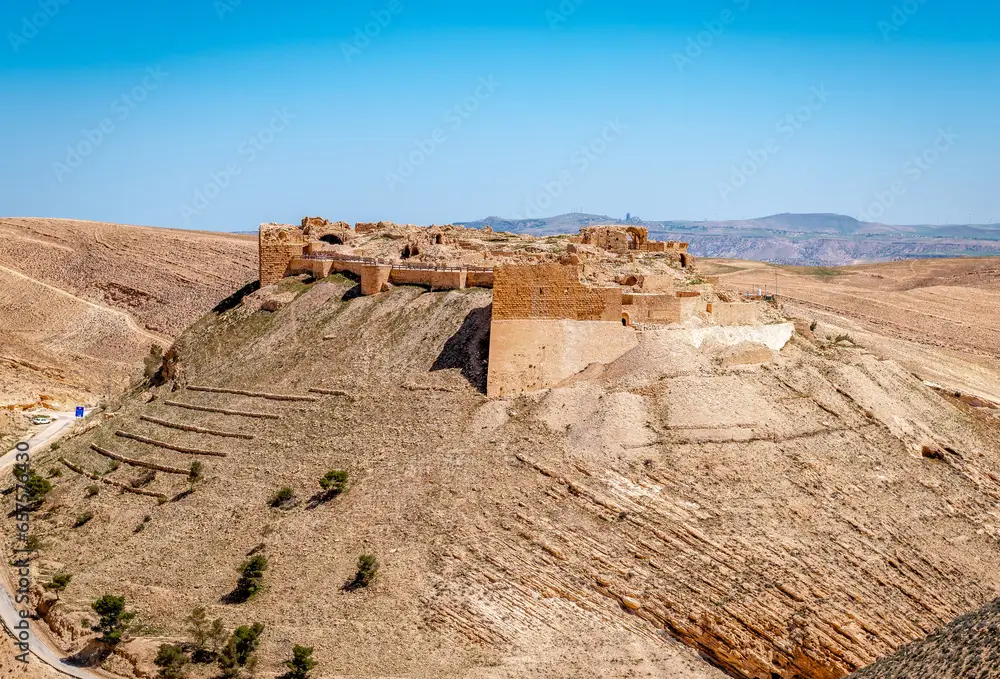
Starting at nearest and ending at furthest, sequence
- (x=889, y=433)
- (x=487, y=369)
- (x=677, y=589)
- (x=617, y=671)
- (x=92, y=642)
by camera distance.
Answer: (x=617, y=671), (x=677, y=589), (x=92, y=642), (x=889, y=433), (x=487, y=369)

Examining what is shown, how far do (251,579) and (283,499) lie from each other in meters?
3.78

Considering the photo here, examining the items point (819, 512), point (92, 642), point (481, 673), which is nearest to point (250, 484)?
point (92, 642)

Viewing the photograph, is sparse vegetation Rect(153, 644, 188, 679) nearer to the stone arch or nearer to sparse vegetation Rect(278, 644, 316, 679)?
sparse vegetation Rect(278, 644, 316, 679)

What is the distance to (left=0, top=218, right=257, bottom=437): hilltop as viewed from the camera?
60750mm

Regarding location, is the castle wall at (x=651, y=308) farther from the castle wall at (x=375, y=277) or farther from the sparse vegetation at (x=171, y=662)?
the sparse vegetation at (x=171, y=662)

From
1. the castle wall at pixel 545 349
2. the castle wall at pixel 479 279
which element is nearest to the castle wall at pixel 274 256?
the castle wall at pixel 479 279

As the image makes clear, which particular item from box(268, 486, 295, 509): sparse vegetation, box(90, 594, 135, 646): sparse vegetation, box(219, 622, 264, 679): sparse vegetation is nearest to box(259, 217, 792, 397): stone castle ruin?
box(268, 486, 295, 509): sparse vegetation

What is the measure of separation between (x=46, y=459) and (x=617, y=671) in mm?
26422

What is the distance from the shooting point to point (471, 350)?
114 ft

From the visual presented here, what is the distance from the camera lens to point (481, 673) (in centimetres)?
2308

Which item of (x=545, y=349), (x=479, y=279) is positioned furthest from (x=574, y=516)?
(x=479, y=279)

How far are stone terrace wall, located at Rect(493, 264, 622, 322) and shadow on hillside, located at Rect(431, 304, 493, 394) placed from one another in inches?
67.1

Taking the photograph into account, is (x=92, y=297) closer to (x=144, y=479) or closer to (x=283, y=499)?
(x=144, y=479)

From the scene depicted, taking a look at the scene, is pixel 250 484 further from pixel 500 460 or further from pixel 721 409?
pixel 721 409
